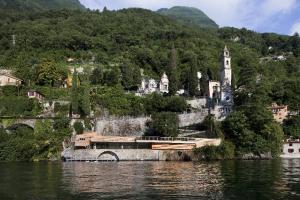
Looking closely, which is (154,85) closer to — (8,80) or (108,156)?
(8,80)

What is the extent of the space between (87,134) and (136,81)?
32239 mm

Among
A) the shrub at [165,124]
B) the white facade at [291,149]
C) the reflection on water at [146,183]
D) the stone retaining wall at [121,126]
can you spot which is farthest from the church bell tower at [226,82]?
the reflection on water at [146,183]

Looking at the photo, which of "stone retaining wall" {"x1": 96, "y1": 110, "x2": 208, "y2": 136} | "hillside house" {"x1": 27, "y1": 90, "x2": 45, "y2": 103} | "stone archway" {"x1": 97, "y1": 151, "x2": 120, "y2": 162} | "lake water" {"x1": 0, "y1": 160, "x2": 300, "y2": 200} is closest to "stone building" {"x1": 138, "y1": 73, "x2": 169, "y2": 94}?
"hillside house" {"x1": 27, "y1": 90, "x2": 45, "y2": 103}

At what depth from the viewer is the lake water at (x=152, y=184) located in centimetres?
3195

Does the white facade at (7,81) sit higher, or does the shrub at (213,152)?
the white facade at (7,81)

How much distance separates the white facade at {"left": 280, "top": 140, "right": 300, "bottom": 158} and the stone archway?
Result: 23843 millimetres

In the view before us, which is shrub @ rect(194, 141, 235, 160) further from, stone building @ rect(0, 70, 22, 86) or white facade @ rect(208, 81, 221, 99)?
stone building @ rect(0, 70, 22, 86)

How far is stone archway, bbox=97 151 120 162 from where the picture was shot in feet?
216

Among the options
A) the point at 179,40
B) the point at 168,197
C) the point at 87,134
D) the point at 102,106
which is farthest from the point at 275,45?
the point at 168,197

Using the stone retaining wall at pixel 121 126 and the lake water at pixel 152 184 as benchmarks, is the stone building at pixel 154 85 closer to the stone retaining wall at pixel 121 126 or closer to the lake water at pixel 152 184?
the stone retaining wall at pixel 121 126

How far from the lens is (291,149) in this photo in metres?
72.1

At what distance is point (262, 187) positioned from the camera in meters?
35.2

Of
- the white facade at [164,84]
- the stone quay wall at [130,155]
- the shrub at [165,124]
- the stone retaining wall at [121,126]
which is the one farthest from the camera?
the white facade at [164,84]

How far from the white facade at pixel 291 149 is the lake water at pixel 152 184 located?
75.7 ft
